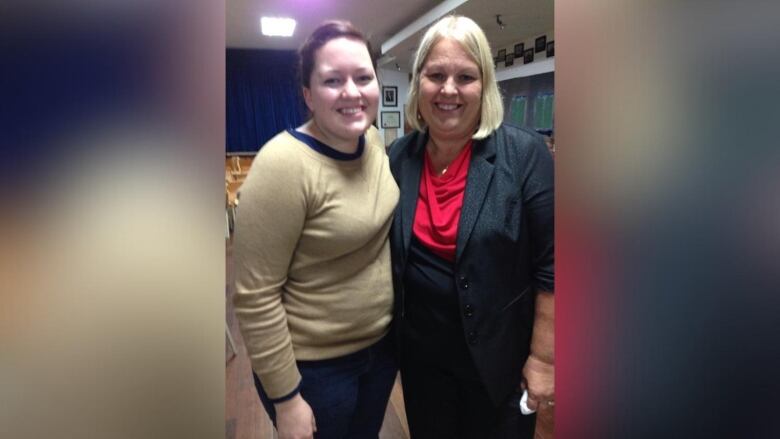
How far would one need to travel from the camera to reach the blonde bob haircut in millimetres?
855

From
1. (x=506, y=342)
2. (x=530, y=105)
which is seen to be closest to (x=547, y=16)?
(x=530, y=105)

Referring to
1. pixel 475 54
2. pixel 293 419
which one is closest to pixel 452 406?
pixel 293 419

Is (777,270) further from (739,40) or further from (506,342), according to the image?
(506,342)

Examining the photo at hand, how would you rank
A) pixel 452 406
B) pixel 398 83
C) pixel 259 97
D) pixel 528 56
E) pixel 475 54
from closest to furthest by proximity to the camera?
pixel 475 54 → pixel 452 406 → pixel 528 56 → pixel 259 97 → pixel 398 83

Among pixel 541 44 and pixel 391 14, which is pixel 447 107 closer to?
pixel 541 44

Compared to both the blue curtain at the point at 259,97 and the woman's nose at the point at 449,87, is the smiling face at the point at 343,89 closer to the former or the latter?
the woman's nose at the point at 449,87

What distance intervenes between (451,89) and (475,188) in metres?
0.20

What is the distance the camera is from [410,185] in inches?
36.1

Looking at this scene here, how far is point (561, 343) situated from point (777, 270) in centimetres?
14

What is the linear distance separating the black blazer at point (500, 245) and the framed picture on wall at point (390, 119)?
676cm

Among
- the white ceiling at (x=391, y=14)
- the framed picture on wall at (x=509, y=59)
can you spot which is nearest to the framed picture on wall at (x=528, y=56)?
the white ceiling at (x=391, y=14)

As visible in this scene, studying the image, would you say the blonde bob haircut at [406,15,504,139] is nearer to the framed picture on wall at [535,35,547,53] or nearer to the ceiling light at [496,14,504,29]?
the ceiling light at [496,14,504,29]

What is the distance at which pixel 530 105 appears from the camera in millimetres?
4160

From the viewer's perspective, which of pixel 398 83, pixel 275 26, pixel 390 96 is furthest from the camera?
pixel 398 83
